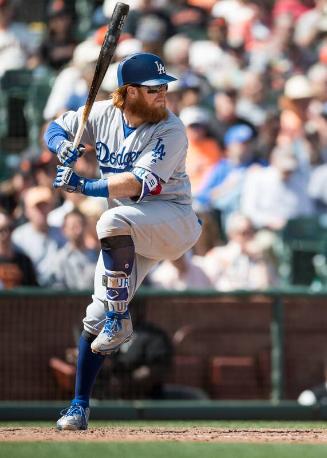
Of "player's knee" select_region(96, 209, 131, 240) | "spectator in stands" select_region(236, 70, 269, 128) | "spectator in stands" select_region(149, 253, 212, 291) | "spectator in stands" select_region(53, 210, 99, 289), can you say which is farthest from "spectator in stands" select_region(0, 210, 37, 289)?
"player's knee" select_region(96, 209, 131, 240)

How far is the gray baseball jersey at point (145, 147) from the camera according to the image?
5703 mm

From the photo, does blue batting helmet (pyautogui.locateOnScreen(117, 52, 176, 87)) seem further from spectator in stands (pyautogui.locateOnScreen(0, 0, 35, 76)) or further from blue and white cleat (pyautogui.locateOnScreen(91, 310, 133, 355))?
spectator in stands (pyautogui.locateOnScreen(0, 0, 35, 76))

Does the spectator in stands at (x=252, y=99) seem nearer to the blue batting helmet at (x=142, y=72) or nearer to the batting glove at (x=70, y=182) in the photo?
the blue batting helmet at (x=142, y=72)

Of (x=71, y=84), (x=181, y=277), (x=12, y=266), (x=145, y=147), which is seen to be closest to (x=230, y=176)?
(x=181, y=277)

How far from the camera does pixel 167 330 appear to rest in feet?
28.8

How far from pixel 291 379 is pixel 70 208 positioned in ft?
8.03

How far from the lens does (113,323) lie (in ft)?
18.8

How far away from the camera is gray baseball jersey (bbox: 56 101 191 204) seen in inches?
225

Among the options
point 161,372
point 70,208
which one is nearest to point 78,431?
point 161,372

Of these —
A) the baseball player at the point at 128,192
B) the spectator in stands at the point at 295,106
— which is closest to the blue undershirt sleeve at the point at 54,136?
the baseball player at the point at 128,192

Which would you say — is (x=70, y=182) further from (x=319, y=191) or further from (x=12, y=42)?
(x=12, y=42)

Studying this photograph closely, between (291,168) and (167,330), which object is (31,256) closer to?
(167,330)

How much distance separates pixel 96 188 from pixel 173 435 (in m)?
1.32

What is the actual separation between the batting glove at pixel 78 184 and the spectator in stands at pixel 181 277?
12.1 ft
